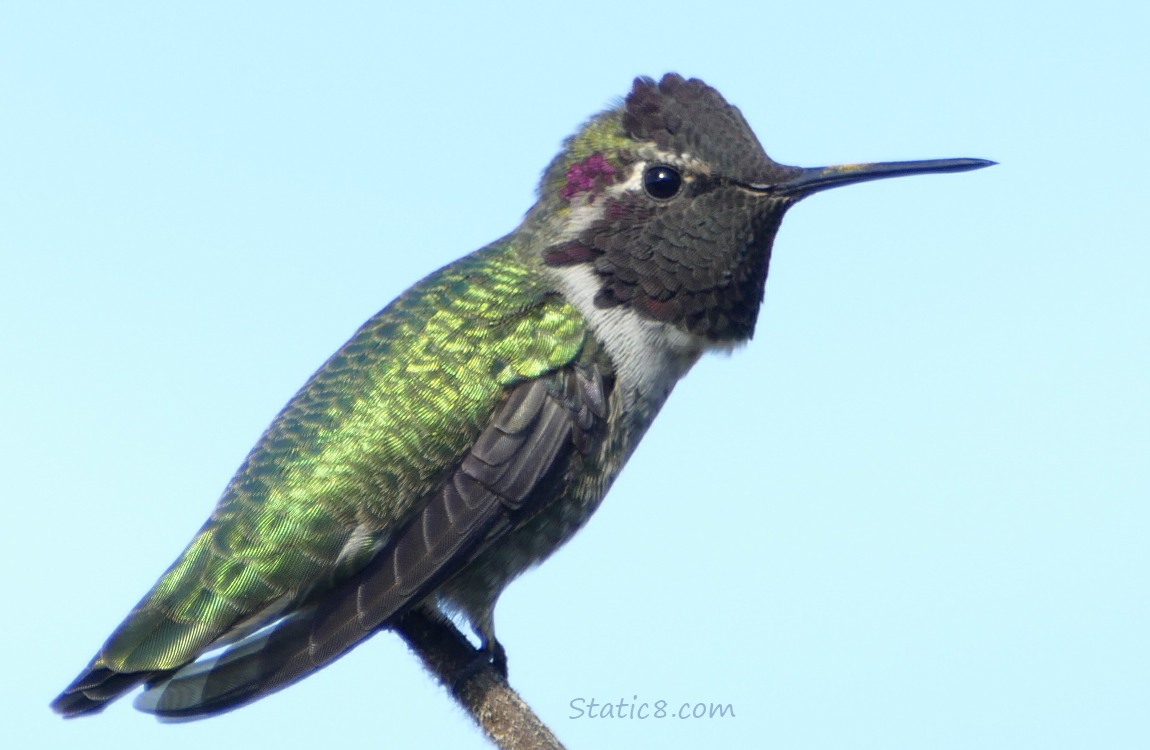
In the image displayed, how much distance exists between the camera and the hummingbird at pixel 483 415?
23.7 feet

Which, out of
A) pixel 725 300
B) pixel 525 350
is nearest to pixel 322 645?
pixel 525 350

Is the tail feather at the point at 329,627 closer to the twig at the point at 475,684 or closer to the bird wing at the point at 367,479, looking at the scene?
the bird wing at the point at 367,479

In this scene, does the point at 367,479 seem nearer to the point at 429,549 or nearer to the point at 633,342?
the point at 429,549

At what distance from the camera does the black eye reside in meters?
8.02

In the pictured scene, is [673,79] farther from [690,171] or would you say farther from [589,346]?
[589,346]

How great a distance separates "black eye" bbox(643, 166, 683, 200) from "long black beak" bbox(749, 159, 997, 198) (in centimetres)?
32

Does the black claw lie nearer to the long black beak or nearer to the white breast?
the white breast

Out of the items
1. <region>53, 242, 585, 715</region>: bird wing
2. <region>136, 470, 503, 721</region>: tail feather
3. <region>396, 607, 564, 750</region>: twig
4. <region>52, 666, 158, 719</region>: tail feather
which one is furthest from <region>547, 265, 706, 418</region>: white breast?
<region>52, 666, 158, 719</region>: tail feather

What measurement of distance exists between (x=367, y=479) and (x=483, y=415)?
546 mm

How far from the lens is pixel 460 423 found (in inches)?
295

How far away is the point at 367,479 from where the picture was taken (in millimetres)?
7371

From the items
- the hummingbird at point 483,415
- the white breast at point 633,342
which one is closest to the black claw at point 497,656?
the hummingbird at point 483,415

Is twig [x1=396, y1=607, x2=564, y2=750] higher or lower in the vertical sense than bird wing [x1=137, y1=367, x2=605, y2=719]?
lower

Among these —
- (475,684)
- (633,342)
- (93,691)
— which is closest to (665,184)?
(633,342)
